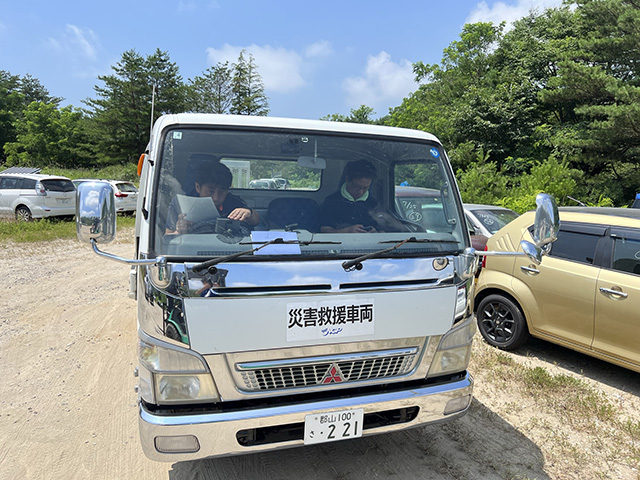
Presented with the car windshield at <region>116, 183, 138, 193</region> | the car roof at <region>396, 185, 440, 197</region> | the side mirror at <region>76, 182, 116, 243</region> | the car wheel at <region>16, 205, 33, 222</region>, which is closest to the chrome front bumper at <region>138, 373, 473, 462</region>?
the side mirror at <region>76, 182, 116, 243</region>

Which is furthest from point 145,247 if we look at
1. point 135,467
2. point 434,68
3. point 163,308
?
point 434,68

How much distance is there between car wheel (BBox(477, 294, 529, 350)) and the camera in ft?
16.1

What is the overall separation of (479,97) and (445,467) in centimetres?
2053

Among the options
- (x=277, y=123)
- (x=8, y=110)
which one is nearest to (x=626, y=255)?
(x=277, y=123)

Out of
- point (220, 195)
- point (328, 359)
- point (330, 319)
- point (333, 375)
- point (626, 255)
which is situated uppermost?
point (220, 195)

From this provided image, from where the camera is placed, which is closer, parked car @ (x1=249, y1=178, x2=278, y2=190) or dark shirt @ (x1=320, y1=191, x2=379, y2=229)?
dark shirt @ (x1=320, y1=191, x2=379, y2=229)

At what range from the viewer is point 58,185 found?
47.5 feet

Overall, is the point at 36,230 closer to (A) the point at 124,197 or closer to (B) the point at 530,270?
(A) the point at 124,197

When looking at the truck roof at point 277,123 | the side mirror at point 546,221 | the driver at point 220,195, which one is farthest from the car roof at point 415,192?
the driver at point 220,195

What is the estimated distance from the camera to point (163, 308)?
213 centimetres

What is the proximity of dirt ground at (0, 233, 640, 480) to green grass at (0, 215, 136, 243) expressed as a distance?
24.4ft

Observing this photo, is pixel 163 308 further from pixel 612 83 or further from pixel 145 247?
pixel 612 83

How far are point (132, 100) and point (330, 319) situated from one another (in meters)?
46.1

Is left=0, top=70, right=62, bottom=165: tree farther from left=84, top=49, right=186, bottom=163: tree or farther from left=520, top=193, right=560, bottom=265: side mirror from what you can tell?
left=520, top=193, right=560, bottom=265: side mirror
